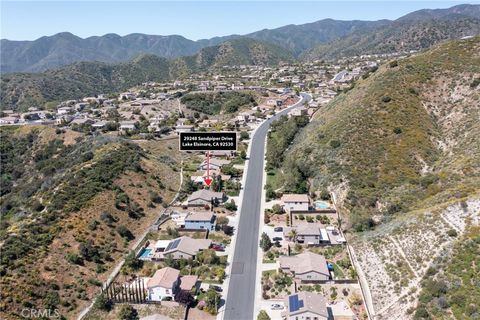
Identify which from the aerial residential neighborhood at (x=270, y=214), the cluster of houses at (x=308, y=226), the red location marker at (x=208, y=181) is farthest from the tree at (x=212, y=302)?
the red location marker at (x=208, y=181)

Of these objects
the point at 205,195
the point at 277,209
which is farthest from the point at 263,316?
the point at 205,195

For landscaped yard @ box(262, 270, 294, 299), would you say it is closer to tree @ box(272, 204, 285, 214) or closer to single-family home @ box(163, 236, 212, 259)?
single-family home @ box(163, 236, 212, 259)

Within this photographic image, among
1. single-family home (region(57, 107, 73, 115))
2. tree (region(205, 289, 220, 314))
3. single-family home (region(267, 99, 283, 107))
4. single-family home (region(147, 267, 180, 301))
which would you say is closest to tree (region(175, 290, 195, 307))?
single-family home (region(147, 267, 180, 301))

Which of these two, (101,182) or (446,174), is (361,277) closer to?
(446,174)

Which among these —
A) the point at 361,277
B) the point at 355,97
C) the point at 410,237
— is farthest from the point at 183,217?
the point at 355,97

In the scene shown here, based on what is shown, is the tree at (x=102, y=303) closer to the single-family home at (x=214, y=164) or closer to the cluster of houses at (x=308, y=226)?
the cluster of houses at (x=308, y=226)

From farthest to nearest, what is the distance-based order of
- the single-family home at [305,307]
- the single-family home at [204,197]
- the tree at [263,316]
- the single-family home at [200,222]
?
the single-family home at [204,197], the single-family home at [200,222], the tree at [263,316], the single-family home at [305,307]
